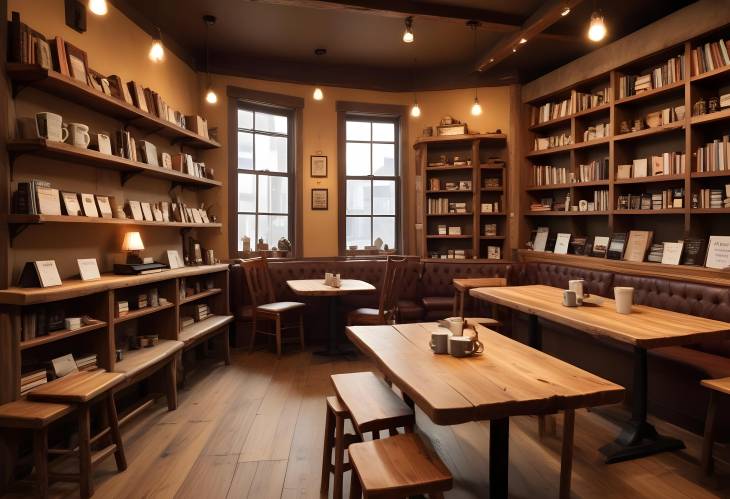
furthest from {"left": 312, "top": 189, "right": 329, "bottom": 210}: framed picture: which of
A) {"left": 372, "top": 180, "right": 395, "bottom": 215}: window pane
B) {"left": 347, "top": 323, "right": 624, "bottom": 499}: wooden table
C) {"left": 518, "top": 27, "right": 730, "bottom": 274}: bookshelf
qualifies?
{"left": 347, "top": 323, "right": 624, "bottom": 499}: wooden table

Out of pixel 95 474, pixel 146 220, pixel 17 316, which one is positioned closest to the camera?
pixel 17 316

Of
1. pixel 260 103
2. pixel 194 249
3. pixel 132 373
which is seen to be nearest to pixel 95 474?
pixel 132 373

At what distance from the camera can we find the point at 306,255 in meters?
6.43

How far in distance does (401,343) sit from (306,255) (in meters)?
4.23

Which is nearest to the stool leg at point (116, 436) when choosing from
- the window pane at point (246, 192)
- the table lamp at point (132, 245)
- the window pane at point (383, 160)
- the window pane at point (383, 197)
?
the table lamp at point (132, 245)

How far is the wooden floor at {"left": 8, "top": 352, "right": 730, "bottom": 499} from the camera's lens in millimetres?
2459

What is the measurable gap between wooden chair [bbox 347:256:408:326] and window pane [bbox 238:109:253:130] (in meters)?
2.75

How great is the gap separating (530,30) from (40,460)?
5.37 meters

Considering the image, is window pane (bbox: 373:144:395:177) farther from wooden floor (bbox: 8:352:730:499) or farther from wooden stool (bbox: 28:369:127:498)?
wooden stool (bbox: 28:369:127:498)

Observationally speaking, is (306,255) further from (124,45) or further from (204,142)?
(124,45)

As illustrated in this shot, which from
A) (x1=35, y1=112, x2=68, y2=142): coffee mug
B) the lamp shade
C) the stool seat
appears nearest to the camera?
the stool seat

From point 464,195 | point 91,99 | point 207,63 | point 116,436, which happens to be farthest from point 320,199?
point 116,436

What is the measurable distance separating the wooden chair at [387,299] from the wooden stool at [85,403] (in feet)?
9.45

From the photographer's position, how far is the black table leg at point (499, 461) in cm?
187
